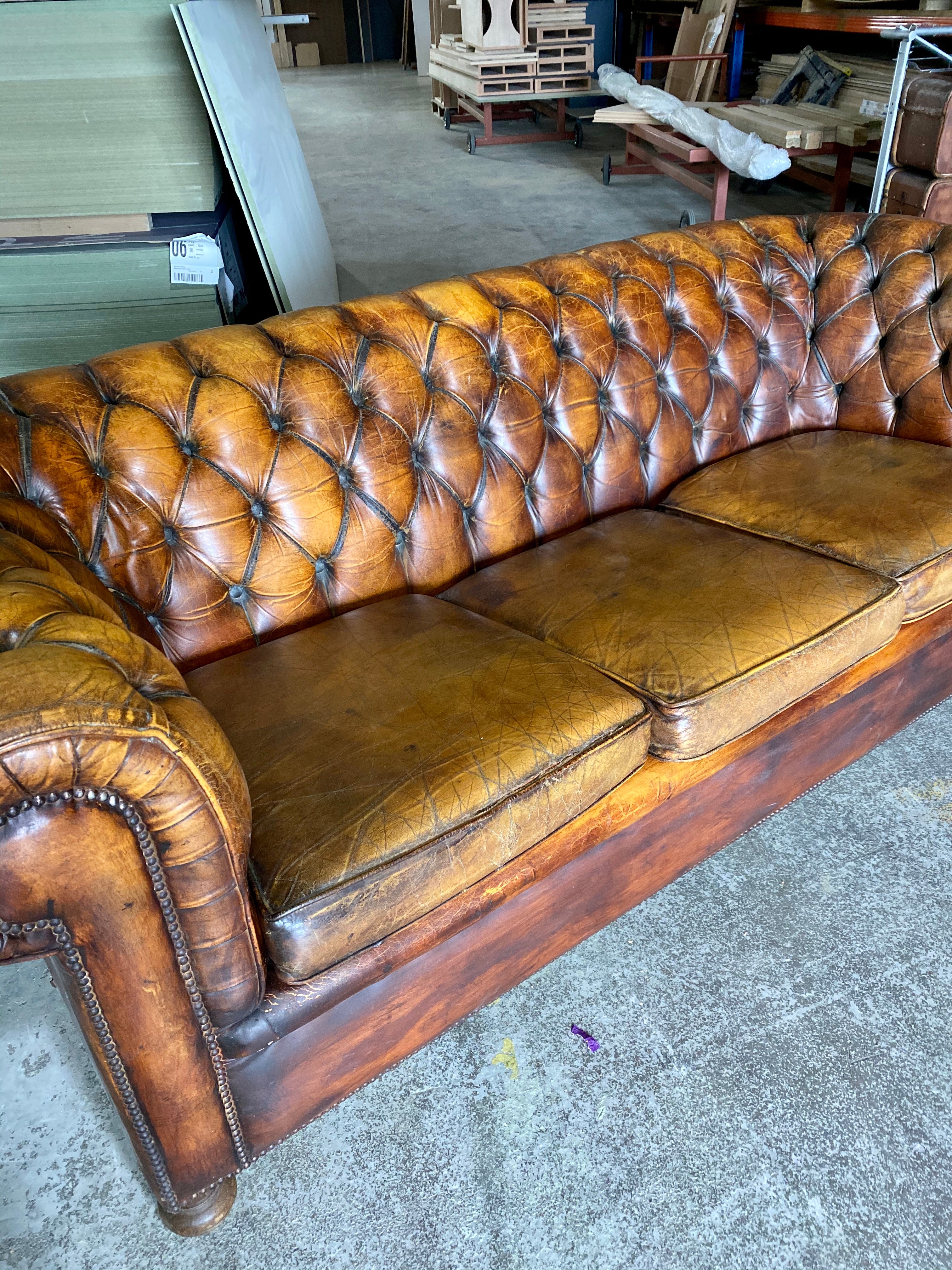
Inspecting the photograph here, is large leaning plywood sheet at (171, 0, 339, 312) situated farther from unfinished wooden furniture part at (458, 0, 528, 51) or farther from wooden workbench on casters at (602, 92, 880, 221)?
unfinished wooden furniture part at (458, 0, 528, 51)

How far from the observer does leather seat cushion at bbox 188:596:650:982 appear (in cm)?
106

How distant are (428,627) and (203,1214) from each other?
0.84 m

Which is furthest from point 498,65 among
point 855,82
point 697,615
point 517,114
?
point 697,615

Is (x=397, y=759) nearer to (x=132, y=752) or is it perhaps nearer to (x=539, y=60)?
(x=132, y=752)

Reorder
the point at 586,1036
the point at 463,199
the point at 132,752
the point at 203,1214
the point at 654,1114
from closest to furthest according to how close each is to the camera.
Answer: the point at 132,752 < the point at 203,1214 < the point at 654,1114 < the point at 586,1036 < the point at 463,199

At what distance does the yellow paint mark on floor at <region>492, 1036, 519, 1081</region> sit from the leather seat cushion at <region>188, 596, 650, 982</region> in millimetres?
366

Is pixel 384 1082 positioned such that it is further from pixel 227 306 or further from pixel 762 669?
pixel 227 306

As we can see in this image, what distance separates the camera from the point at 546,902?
1328mm

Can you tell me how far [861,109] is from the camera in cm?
496

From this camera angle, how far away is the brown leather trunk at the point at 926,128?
3.37 metres

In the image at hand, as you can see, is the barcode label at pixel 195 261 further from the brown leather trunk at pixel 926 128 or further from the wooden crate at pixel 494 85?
the wooden crate at pixel 494 85

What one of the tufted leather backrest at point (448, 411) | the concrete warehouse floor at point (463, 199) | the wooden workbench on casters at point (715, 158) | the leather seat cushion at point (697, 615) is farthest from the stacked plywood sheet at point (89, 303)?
the wooden workbench on casters at point (715, 158)

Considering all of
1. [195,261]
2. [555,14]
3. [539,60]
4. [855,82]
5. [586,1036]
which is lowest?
[586,1036]

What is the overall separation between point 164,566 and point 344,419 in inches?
15.1
